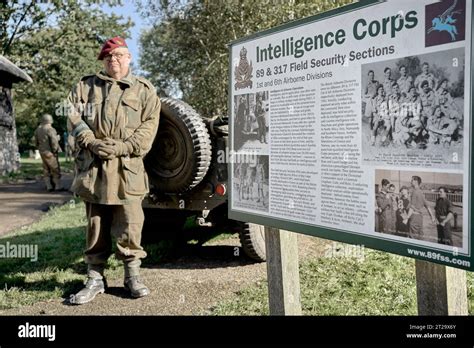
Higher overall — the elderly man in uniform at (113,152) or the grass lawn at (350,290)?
the elderly man in uniform at (113,152)

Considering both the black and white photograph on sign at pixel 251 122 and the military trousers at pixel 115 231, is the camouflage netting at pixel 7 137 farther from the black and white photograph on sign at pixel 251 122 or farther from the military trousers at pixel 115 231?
the black and white photograph on sign at pixel 251 122

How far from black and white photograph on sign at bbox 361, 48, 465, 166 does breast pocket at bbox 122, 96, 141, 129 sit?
2.40 meters

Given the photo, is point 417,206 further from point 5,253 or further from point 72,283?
point 5,253

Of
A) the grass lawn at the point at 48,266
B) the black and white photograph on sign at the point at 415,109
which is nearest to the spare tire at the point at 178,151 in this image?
the grass lawn at the point at 48,266

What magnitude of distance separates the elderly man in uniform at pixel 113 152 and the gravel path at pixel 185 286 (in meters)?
0.14

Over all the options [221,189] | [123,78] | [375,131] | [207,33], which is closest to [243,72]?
[375,131]

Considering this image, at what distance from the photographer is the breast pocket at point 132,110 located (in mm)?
4273

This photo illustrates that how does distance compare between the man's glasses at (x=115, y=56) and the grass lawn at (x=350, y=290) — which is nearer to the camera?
the grass lawn at (x=350, y=290)

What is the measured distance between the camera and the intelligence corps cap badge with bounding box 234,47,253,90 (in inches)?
125

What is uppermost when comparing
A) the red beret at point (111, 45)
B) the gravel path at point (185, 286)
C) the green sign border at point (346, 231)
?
the red beret at point (111, 45)

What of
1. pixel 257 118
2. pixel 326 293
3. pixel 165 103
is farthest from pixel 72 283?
pixel 257 118

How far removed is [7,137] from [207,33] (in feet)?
34.3

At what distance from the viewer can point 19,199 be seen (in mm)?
11875
